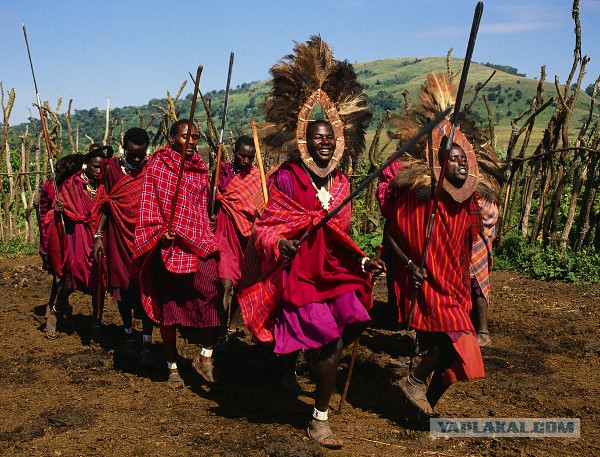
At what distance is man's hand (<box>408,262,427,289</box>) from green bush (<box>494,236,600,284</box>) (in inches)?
211

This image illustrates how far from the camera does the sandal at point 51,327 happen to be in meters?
7.75

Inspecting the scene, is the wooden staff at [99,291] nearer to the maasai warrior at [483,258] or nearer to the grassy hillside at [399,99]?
the maasai warrior at [483,258]

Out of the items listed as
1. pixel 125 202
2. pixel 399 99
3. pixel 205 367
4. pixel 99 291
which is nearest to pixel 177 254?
pixel 205 367

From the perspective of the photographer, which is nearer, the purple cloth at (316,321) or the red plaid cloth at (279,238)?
the purple cloth at (316,321)

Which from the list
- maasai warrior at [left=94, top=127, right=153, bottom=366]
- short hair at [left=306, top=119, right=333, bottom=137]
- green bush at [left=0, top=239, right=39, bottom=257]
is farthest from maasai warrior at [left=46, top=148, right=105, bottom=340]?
green bush at [left=0, top=239, right=39, bottom=257]

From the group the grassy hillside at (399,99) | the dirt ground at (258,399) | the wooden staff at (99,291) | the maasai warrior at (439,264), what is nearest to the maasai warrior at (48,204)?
the dirt ground at (258,399)

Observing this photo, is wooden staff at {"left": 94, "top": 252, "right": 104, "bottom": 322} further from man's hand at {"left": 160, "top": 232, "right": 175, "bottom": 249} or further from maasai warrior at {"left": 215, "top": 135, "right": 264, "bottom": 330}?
man's hand at {"left": 160, "top": 232, "right": 175, "bottom": 249}

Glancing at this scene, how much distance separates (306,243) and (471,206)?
1171mm

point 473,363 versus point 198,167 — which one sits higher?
point 198,167

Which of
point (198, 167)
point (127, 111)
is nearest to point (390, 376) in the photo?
point (198, 167)

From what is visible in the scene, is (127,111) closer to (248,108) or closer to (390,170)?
(248,108)

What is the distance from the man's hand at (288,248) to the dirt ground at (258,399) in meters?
1.17

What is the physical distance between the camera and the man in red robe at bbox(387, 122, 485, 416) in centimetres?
475

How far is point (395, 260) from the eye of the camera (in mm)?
5207
